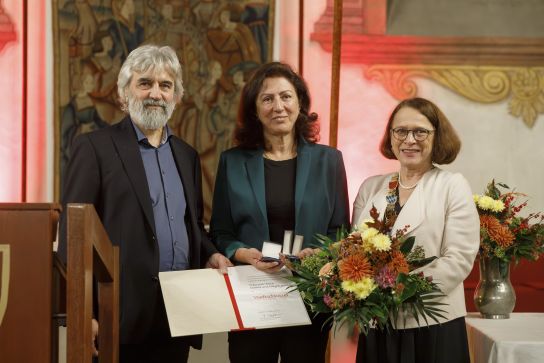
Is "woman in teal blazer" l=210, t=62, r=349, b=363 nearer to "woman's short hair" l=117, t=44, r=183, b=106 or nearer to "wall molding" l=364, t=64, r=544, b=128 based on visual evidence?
"woman's short hair" l=117, t=44, r=183, b=106

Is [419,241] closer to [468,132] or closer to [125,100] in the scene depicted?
[125,100]

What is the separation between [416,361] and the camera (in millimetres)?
2828

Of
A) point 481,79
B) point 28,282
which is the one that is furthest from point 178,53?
point 28,282

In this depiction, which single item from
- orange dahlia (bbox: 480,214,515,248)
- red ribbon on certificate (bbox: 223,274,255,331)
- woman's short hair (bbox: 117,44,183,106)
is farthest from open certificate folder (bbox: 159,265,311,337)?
orange dahlia (bbox: 480,214,515,248)

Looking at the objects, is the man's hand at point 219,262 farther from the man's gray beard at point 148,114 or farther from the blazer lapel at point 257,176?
the man's gray beard at point 148,114

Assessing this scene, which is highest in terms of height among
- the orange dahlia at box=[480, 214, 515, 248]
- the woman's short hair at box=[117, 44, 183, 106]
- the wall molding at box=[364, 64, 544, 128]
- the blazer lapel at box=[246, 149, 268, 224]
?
the wall molding at box=[364, 64, 544, 128]

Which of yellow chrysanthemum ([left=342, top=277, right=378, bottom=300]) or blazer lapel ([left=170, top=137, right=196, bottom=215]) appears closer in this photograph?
yellow chrysanthemum ([left=342, top=277, right=378, bottom=300])

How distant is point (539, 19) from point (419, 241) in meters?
3.43

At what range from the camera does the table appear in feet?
9.36

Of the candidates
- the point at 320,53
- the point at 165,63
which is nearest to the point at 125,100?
the point at 165,63

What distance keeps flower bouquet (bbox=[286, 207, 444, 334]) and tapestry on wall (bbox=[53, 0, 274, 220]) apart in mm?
2684

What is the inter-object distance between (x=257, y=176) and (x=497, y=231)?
1.06 m

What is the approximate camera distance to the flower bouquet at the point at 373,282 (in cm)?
263

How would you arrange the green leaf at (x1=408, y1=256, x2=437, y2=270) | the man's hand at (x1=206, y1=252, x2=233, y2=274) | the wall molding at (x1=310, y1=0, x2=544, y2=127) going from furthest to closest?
the wall molding at (x1=310, y1=0, x2=544, y2=127) → the man's hand at (x1=206, y1=252, x2=233, y2=274) → the green leaf at (x1=408, y1=256, x2=437, y2=270)
